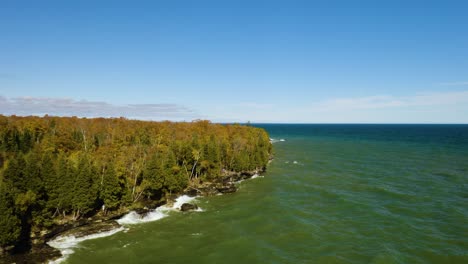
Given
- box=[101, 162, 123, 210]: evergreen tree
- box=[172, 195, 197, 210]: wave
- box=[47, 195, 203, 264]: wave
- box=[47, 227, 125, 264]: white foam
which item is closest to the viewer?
box=[47, 227, 125, 264]: white foam

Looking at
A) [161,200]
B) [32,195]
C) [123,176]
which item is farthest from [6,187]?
[161,200]

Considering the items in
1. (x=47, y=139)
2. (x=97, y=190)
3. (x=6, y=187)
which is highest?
(x=47, y=139)

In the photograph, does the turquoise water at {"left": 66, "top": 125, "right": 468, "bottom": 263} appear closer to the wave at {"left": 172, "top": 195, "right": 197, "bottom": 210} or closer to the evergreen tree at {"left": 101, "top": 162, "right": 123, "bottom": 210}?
the wave at {"left": 172, "top": 195, "right": 197, "bottom": 210}

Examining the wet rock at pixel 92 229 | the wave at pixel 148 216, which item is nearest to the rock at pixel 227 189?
the wave at pixel 148 216

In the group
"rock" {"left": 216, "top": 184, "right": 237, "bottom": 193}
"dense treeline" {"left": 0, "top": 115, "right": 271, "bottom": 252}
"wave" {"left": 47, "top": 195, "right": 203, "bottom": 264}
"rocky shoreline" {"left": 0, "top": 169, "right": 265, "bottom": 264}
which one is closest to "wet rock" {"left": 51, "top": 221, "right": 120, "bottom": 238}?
"rocky shoreline" {"left": 0, "top": 169, "right": 265, "bottom": 264}

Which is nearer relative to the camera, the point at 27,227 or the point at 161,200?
the point at 27,227

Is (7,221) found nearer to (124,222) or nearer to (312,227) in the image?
(124,222)

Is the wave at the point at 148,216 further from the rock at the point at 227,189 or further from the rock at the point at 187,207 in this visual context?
the rock at the point at 227,189

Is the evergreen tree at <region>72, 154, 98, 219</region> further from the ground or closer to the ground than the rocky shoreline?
further from the ground

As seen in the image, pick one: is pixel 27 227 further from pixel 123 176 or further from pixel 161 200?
pixel 161 200

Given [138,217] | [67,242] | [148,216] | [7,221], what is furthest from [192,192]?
[7,221]
